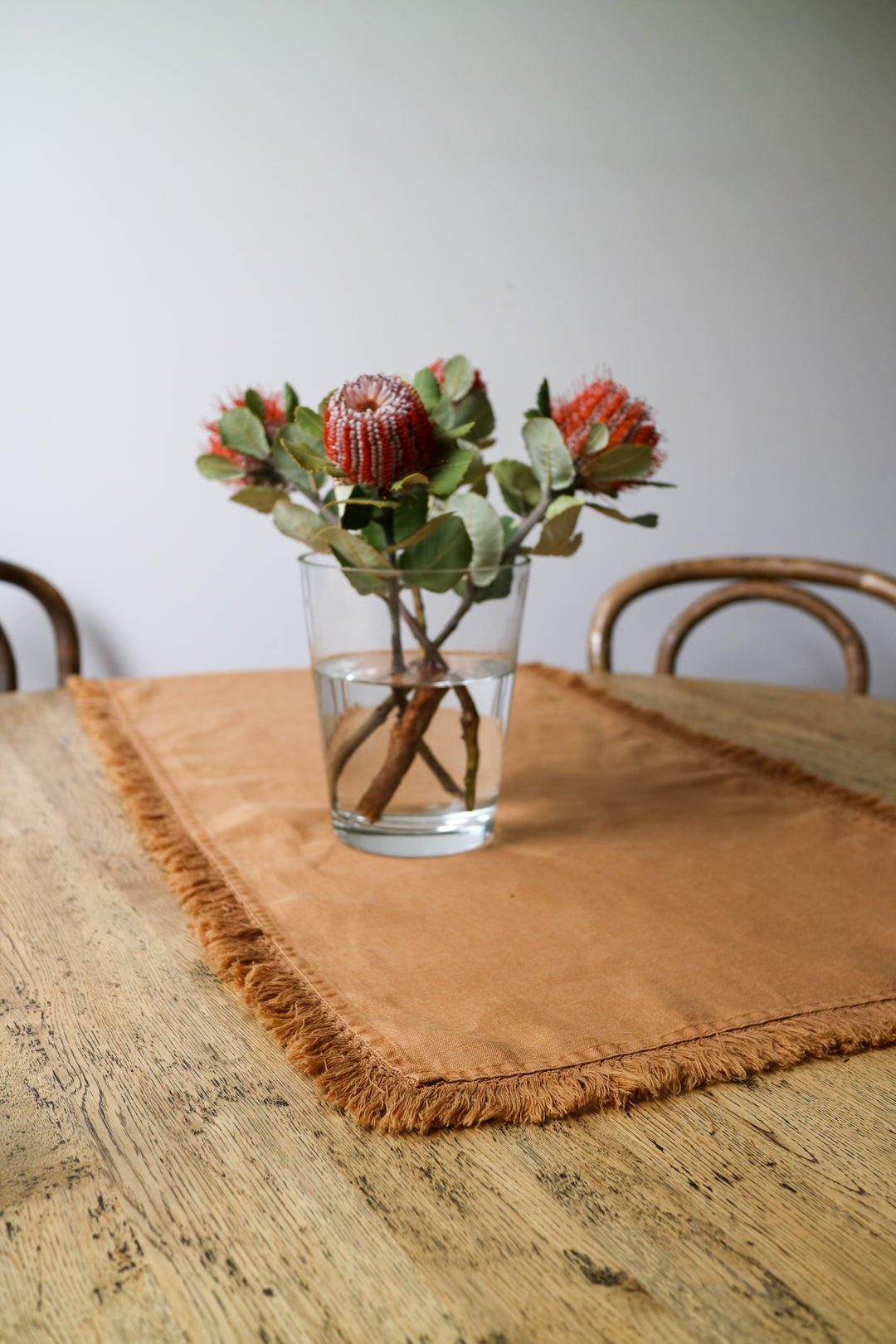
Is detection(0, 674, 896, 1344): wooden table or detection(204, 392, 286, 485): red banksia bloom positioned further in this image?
detection(204, 392, 286, 485): red banksia bloom

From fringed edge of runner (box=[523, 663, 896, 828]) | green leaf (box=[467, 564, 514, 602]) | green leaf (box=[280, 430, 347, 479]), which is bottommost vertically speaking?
fringed edge of runner (box=[523, 663, 896, 828])

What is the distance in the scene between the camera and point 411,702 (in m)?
0.70

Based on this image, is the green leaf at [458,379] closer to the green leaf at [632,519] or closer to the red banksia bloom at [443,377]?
the red banksia bloom at [443,377]

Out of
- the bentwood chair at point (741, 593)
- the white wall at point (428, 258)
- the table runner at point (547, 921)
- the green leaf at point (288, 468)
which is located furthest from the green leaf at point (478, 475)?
the white wall at point (428, 258)

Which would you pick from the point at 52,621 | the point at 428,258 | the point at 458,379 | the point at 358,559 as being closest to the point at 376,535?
the point at 358,559

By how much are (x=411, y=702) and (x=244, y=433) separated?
8.5 inches

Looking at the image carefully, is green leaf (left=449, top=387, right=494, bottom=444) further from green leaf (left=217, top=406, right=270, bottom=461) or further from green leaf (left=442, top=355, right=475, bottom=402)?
green leaf (left=217, top=406, right=270, bottom=461)

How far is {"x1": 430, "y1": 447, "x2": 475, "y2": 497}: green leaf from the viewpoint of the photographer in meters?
0.62

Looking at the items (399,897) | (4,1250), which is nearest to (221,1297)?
(4,1250)

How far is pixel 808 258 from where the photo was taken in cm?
236

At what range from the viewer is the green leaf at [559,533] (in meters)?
0.66

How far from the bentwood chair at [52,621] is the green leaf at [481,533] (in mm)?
756

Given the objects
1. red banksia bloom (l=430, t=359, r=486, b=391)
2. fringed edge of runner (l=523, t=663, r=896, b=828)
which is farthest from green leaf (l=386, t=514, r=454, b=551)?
fringed edge of runner (l=523, t=663, r=896, b=828)

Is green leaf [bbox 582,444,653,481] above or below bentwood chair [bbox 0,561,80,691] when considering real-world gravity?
above
